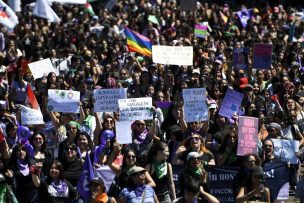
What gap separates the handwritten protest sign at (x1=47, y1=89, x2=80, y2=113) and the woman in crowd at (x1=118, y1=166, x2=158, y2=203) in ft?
12.0

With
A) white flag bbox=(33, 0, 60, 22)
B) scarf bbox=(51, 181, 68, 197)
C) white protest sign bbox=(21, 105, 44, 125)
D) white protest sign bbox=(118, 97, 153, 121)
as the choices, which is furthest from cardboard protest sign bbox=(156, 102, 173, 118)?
white flag bbox=(33, 0, 60, 22)

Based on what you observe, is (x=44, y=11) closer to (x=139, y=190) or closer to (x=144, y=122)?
(x=144, y=122)

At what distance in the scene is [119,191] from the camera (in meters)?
13.5

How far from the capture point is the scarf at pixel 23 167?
46.0 ft

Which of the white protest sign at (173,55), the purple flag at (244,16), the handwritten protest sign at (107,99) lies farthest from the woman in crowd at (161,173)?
the purple flag at (244,16)

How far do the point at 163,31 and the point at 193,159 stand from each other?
15529 millimetres

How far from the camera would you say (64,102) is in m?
16.5

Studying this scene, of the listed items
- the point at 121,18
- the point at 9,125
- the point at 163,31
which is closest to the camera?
the point at 9,125

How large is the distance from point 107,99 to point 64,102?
592mm

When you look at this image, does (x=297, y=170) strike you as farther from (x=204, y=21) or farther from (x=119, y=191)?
(x=204, y=21)

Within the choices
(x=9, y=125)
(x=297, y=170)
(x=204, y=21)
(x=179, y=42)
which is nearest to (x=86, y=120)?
(x=9, y=125)

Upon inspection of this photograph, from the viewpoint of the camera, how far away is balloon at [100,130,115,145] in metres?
15.1

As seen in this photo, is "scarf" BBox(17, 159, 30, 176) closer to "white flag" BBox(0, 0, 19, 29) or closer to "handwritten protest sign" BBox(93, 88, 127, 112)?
"handwritten protest sign" BBox(93, 88, 127, 112)

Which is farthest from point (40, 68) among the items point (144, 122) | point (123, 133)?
point (123, 133)
